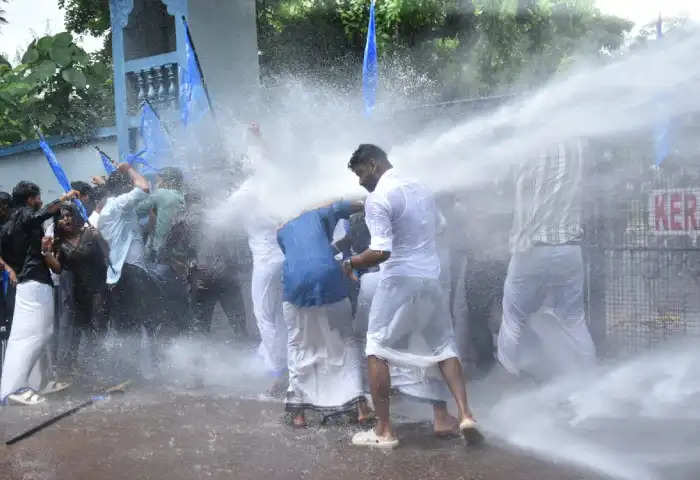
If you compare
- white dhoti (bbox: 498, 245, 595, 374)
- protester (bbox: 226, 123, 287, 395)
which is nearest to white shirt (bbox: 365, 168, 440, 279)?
white dhoti (bbox: 498, 245, 595, 374)

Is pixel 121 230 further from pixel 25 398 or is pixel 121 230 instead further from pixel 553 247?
pixel 553 247

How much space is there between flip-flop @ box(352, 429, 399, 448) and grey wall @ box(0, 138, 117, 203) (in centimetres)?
856

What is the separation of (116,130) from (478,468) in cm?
940

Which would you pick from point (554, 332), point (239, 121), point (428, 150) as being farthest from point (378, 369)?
point (239, 121)

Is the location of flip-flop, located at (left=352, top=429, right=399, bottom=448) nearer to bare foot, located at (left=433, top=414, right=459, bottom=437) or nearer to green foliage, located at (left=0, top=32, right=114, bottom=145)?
bare foot, located at (left=433, top=414, right=459, bottom=437)

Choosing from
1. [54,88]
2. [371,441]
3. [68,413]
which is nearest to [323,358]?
[371,441]

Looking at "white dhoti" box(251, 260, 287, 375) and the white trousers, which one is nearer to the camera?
the white trousers

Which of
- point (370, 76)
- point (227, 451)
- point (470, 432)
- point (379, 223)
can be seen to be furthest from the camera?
point (370, 76)

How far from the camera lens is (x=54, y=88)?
16047 millimetres

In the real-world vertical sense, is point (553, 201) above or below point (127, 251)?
above

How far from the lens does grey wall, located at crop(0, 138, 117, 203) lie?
41.3 ft

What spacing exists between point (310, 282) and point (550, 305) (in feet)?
5.86

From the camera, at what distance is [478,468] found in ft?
14.3

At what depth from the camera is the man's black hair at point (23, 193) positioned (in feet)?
23.6
